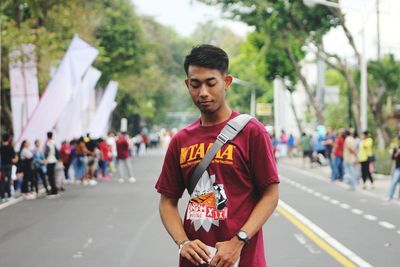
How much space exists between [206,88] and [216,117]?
0.50 feet

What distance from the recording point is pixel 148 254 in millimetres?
11047

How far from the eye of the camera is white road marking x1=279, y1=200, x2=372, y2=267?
1039 cm

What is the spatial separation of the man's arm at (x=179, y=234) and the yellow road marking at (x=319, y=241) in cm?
632

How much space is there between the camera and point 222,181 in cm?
391

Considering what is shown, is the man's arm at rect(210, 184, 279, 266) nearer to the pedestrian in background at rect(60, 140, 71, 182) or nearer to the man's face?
the man's face

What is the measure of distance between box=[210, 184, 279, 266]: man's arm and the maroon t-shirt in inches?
1.7

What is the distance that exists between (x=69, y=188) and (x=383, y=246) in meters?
15.3

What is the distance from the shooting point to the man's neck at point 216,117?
13.1ft

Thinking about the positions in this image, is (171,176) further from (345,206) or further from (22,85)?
(22,85)

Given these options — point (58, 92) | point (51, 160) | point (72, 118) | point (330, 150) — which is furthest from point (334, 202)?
point (72, 118)

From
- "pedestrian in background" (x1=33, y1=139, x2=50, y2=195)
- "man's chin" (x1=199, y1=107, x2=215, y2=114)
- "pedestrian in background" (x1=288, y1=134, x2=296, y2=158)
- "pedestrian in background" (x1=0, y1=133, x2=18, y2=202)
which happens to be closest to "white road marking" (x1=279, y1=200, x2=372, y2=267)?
"man's chin" (x1=199, y1=107, x2=215, y2=114)

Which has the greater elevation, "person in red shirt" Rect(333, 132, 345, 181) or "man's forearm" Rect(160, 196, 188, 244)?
"man's forearm" Rect(160, 196, 188, 244)

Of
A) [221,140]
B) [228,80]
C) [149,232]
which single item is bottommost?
[149,232]

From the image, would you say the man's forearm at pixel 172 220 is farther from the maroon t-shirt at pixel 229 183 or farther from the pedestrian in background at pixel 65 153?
the pedestrian in background at pixel 65 153
